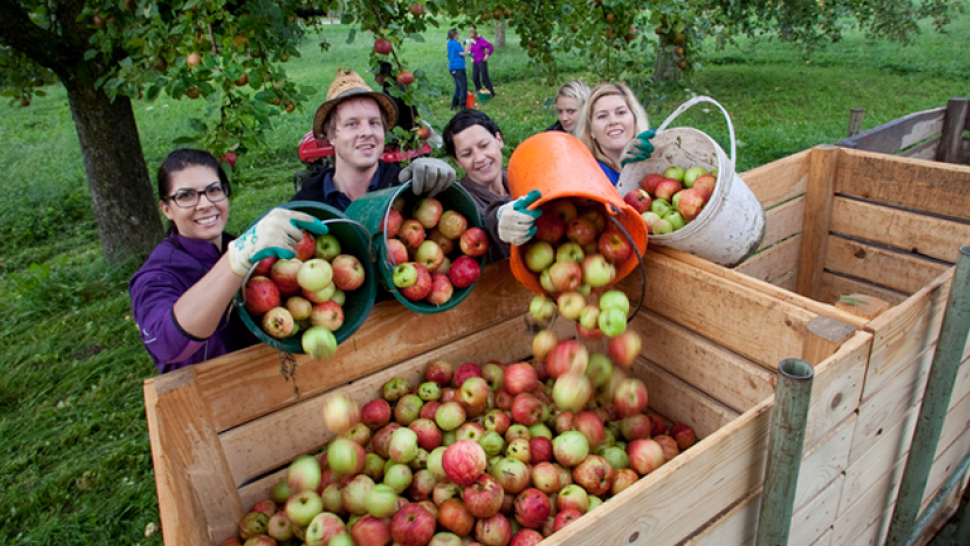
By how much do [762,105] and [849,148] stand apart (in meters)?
7.94

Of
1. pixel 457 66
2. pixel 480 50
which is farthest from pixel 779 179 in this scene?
pixel 457 66

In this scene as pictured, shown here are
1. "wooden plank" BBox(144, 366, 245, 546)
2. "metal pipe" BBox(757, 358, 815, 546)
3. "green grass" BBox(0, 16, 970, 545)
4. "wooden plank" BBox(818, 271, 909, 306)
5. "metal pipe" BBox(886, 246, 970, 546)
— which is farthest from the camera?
"wooden plank" BBox(818, 271, 909, 306)

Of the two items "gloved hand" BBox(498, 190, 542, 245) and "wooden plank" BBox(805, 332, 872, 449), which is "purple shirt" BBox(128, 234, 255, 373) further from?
"wooden plank" BBox(805, 332, 872, 449)

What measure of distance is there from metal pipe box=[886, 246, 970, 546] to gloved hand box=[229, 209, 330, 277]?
6.08 ft

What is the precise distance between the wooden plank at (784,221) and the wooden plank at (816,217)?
58 millimetres

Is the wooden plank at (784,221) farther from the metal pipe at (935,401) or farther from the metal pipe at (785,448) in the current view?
the metal pipe at (785,448)

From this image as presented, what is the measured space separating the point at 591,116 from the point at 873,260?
173cm

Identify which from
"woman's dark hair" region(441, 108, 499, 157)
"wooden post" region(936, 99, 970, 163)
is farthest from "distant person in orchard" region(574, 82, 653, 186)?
"wooden post" region(936, 99, 970, 163)

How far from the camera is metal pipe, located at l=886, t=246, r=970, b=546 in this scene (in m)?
1.81

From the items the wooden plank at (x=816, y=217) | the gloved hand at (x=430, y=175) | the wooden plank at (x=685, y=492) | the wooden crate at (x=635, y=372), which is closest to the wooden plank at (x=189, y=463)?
the wooden crate at (x=635, y=372)

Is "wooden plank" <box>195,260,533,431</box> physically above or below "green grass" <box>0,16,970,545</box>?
above

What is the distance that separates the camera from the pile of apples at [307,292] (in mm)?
1858

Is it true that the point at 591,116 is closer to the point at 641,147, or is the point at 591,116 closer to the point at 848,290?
the point at 641,147

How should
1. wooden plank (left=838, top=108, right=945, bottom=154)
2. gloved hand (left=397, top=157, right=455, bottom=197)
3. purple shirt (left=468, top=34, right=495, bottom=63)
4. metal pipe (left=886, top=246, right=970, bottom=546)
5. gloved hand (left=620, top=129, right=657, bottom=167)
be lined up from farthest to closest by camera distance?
purple shirt (left=468, top=34, right=495, bottom=63), wooden plank (left=838, top=108, right=945, bottom=154), gloved hand (left=620, top=129, right=657, bottom=167), gloved hand (left=397, top=157, right=455, bottom=197), metal pipe (left=886, top=246, right=970, bottom=546)
